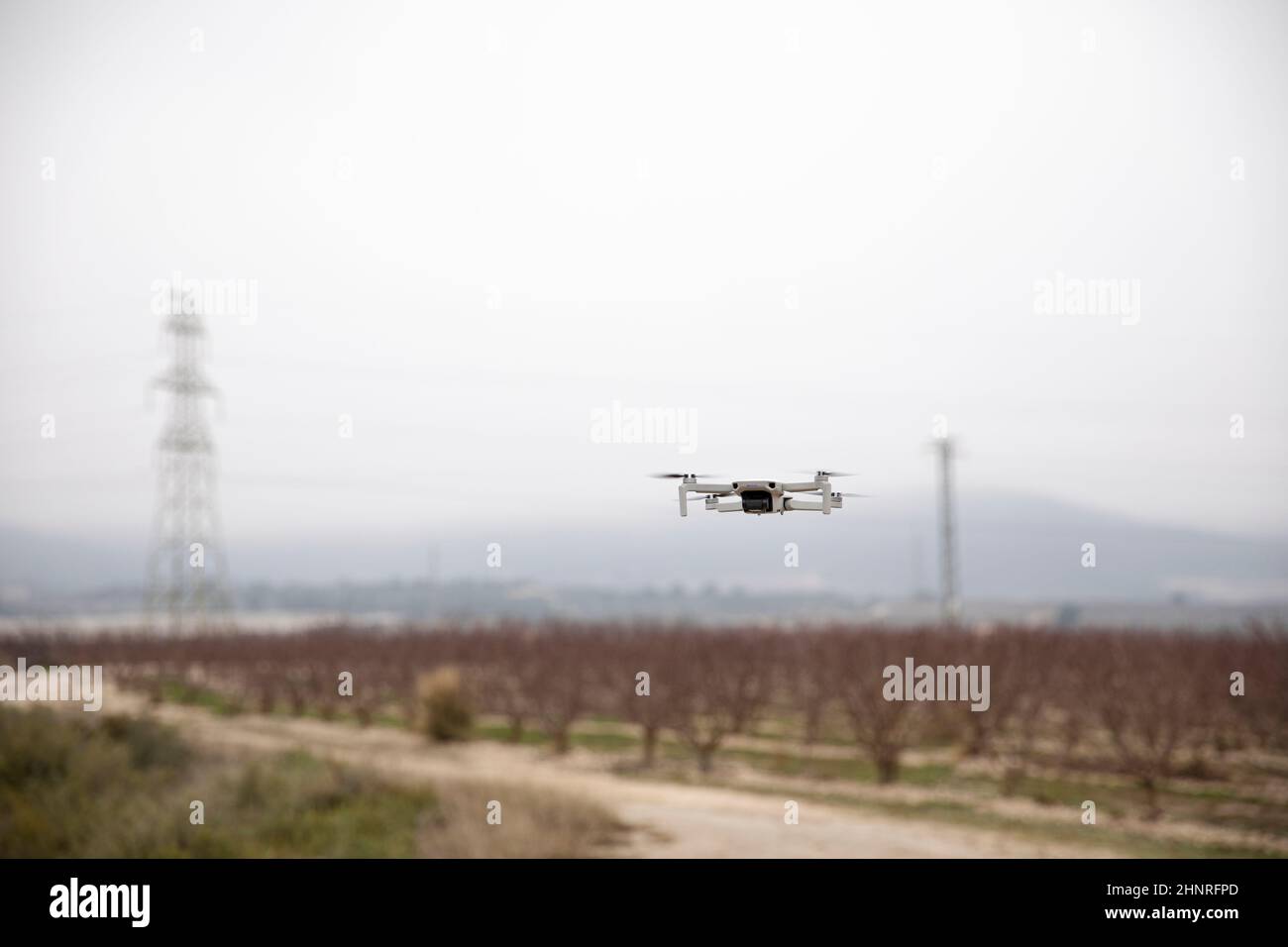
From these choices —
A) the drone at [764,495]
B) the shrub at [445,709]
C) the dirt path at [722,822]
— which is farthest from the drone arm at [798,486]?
the shrub at [445,709]

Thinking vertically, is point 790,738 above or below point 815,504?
below

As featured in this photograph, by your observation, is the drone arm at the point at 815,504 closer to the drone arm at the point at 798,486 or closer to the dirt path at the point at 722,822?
the drone arm at the point at 798,486

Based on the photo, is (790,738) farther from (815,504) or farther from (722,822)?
(815,504)

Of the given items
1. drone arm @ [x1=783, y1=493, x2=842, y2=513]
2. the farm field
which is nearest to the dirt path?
the farm field

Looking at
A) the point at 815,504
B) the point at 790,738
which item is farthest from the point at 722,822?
the point at 815,504

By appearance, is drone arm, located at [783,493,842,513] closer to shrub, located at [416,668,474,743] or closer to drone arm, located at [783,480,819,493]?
drone arm, located at [783,480,819,493]
